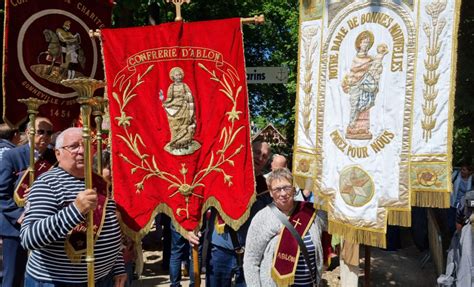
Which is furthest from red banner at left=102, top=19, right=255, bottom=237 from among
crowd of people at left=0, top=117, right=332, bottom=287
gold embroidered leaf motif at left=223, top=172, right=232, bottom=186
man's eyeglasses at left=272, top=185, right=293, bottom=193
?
man's eyeglasses at left=272, top=185, right=293, bottom=193

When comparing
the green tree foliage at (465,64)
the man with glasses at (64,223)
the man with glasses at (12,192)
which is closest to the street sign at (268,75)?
the man with glasses at (12,192)

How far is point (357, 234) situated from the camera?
4332 millimetres

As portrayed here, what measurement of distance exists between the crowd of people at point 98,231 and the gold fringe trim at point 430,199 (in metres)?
Answer: 0.80

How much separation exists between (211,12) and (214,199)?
30.9 ft

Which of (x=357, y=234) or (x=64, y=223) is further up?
(x=64, y=223)

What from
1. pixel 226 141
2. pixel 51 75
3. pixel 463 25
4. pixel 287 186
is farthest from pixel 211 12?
pixel 287 186

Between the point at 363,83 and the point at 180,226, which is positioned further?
the point at 180,226

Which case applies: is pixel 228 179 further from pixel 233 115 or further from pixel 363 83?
pixel 363 83

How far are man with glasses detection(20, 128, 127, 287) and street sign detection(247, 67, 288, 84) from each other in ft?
10.5

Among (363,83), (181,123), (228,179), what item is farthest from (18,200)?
(363,83)

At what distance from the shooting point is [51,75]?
5.12 m

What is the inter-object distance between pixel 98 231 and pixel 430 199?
8.38 feet

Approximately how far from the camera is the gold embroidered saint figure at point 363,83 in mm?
4242

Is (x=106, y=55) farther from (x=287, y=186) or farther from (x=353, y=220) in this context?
(x=353, y=220)
